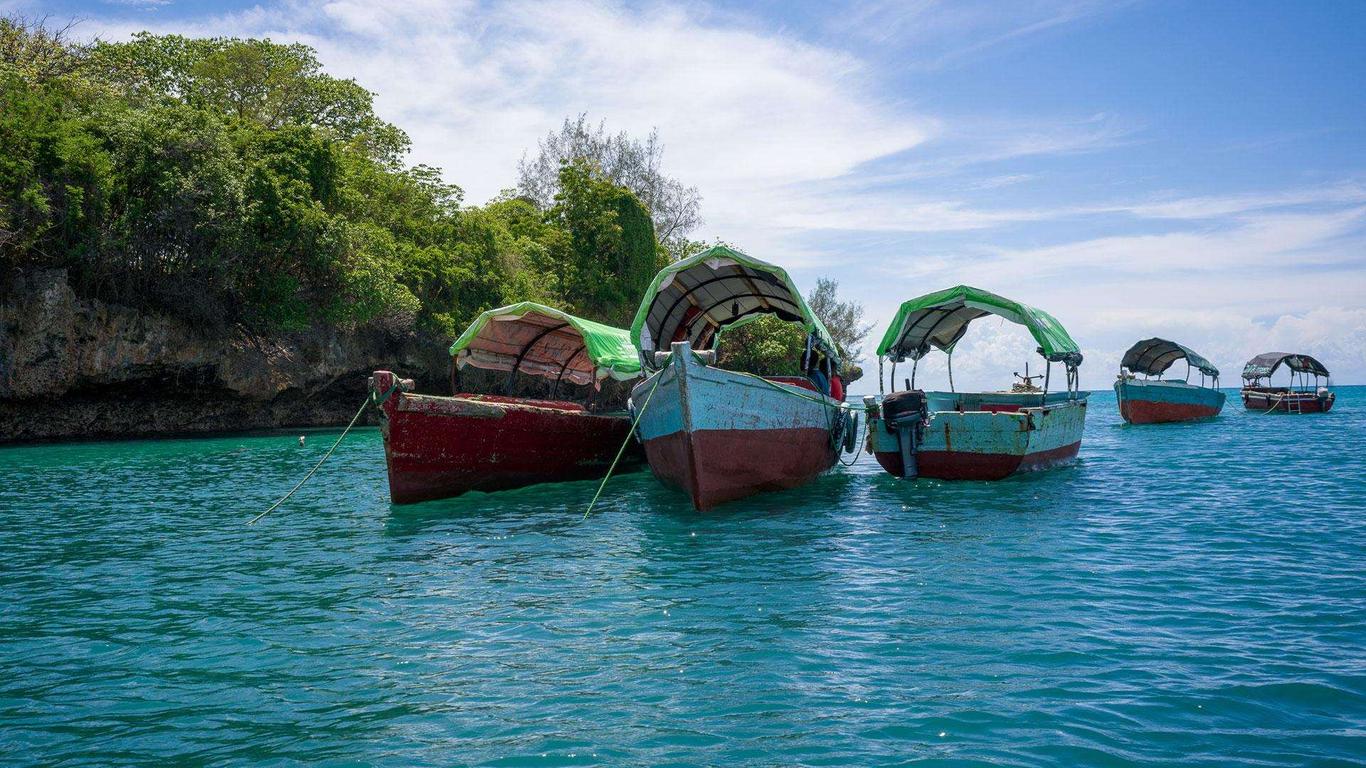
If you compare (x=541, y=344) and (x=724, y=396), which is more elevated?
(x=541, y=344)

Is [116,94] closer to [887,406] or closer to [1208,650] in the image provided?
[887,406]

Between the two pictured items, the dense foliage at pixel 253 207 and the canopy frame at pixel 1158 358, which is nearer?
the dense foliage at pixel 253 207

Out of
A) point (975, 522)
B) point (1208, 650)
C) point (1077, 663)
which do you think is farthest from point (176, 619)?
point (975, 522)

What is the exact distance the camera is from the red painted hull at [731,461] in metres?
11.9

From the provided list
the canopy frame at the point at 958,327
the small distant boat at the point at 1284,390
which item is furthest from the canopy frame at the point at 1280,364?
the canopy frame at the point at 958,327

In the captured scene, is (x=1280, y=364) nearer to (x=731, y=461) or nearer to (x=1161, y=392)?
(x=1161, y=392)

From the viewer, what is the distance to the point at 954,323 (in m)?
18.6

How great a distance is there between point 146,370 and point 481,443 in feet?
65.8

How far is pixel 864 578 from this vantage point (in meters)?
8.06

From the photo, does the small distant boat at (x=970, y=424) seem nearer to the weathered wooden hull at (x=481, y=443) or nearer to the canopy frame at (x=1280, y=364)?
the weathered wooden hull at (x=481, y=443)

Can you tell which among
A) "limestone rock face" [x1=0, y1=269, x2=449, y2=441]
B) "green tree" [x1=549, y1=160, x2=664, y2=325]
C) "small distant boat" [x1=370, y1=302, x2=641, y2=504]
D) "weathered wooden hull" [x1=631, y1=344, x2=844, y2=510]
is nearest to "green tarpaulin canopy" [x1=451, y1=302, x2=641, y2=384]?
"small distant boat" [x1=370, y1=302, x2=641, y2=504]

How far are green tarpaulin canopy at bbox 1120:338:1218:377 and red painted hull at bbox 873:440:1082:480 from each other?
22648mm

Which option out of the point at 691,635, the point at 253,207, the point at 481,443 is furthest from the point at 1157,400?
the point at 253,207

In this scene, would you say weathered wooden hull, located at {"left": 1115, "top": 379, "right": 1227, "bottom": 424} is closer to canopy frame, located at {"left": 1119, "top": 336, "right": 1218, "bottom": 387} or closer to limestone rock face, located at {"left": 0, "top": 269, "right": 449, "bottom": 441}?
canopy frame, located at {"left": 1119, "top": 336, "right": 1218, "bottom": 387}
